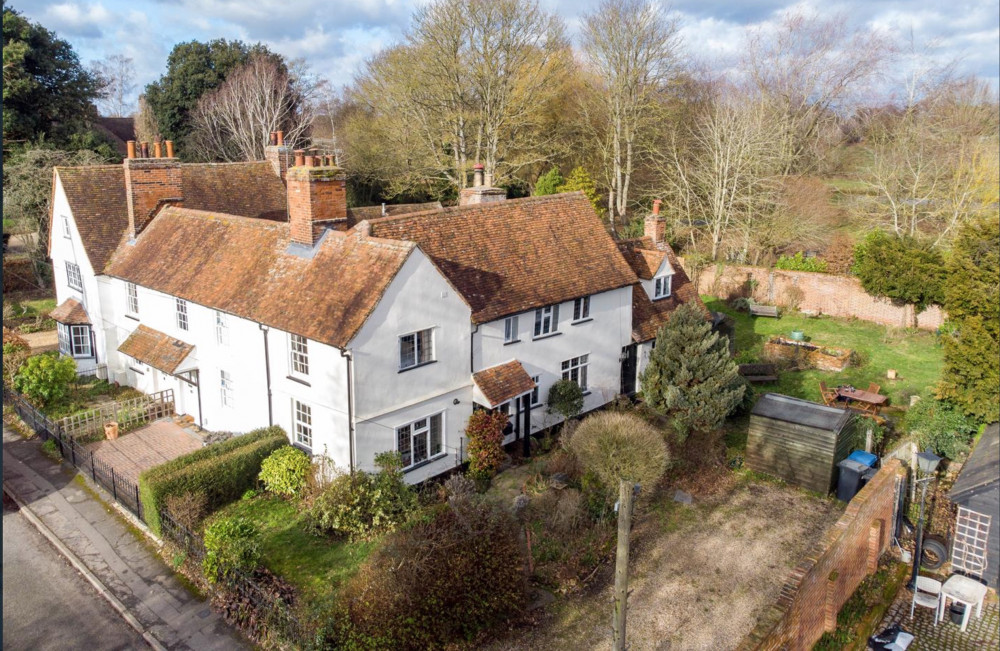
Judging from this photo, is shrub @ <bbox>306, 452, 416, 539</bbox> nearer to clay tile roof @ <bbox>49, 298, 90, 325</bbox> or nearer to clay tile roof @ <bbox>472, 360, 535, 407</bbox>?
clay tile roof @ <bbox>472, 360, 535, 407</bbox>

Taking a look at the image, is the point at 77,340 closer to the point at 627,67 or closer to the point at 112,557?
the point at 112,557

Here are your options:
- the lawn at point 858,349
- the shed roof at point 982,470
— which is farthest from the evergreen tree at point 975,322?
the lawn at point 858,349

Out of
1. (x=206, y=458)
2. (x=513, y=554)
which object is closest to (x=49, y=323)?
(x=206, y=458)

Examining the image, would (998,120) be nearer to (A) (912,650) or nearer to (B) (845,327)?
(B) (845,327)

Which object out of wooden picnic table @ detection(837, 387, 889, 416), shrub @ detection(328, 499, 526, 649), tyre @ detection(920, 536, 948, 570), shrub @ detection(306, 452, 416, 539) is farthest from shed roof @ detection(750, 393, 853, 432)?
shrub @ detection(306, 452, 416, 539)

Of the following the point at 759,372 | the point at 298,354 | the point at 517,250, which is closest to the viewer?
the point at 298,354

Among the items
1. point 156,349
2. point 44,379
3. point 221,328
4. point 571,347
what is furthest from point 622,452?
point 44,379

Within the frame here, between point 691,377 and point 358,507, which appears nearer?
point 358,507
